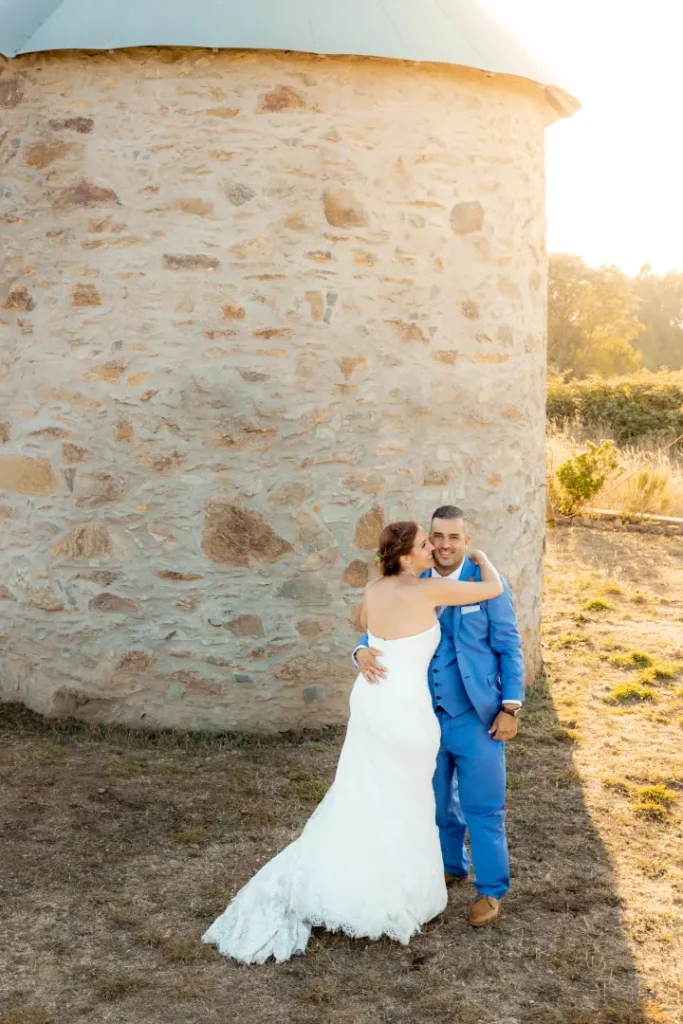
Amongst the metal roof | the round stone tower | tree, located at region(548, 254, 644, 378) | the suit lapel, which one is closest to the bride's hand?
the suit lapel

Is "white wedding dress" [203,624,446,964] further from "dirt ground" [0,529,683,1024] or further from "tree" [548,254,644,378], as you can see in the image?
"tree" [548,254,644,378]

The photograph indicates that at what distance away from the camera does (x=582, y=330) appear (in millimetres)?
32281

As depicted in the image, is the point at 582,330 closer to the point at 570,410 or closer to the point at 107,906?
the point at 570,410

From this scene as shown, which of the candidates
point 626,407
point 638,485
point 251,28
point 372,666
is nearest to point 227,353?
point 251,28

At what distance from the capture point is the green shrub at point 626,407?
57.3 feet

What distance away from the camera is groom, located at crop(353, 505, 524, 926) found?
4203 millimetres

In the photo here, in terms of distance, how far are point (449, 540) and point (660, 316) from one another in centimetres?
4036

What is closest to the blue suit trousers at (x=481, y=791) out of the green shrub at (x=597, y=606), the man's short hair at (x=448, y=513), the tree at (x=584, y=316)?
the man's short hair at (x=448, y=513)

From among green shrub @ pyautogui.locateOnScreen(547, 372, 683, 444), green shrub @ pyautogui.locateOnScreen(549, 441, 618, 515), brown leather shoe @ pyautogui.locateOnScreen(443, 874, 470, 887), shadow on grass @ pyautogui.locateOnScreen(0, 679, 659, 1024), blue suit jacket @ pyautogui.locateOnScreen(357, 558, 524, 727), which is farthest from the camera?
green shrub @ pyautogui.locateOnScreen(547, 372, 683, 444)

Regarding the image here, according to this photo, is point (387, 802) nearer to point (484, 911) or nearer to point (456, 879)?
point (484, 911)

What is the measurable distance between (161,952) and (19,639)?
296cm

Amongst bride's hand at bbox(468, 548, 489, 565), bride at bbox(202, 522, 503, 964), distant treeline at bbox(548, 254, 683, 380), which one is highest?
distant treeline at bbox(548, 254, 683, 380)

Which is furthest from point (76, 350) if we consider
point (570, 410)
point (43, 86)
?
point (570, 410)

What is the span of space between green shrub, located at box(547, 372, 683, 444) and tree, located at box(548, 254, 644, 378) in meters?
13.9
